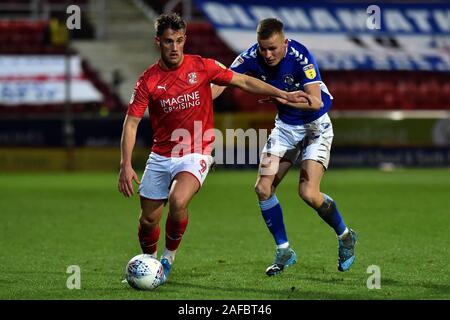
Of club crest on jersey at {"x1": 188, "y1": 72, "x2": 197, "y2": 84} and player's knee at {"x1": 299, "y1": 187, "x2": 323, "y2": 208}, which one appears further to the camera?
player's knee at {"x1": 299, "y1": 187, "x2": 323, "y2": 208}

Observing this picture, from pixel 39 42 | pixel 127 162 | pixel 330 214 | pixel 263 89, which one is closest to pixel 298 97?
pixel 263 89

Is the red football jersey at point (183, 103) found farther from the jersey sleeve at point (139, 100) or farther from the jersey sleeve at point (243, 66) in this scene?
the jersey sleeve at point (243, 66)

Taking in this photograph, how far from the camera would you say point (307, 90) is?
28.2 feet

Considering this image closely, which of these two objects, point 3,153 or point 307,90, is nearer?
point 307,90

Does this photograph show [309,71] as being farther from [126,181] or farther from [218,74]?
[126,181]

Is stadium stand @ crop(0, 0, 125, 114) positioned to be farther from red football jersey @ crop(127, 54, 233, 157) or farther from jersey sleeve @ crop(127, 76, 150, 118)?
jersey sleeve @ crop(127, 76, 150, 118)

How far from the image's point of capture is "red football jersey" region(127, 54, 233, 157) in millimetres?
8008

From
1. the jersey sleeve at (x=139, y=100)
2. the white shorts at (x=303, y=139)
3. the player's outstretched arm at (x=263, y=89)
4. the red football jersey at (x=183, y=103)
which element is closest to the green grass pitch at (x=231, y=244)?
the white shorts at (x=303, y=139)

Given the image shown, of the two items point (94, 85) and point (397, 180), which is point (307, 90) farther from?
point (94, 85)

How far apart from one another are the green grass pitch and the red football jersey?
114 cm

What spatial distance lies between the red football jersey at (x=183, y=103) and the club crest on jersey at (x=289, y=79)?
2.58 ft

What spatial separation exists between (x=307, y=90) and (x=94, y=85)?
18.5 meters

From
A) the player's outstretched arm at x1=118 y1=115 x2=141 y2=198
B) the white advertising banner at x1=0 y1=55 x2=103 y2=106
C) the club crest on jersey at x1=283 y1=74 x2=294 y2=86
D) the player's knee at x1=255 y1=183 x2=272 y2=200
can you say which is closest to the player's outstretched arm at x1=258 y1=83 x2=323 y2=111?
the club crest on jersey at x1=283 y1=74 x2=294 y2=86

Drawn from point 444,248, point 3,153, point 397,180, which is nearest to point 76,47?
point 3,153
